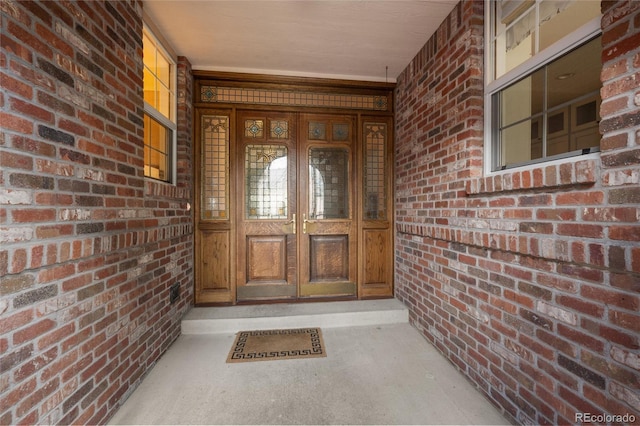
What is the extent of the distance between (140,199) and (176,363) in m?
1.30

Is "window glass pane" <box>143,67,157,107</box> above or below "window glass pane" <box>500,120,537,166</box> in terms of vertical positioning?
above

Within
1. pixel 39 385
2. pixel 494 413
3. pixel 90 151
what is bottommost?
pixel 494 413

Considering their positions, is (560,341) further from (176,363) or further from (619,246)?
(176,363)

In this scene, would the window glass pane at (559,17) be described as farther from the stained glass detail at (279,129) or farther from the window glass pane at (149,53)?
the window glass pane at (149,53)

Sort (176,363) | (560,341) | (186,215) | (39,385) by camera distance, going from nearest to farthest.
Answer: (39,385) → (560,341) → (176,363) → (186,215)

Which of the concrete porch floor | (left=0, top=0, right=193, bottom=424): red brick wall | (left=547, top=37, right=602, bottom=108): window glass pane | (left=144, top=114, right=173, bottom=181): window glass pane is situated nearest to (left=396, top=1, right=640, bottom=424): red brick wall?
the concrete porch floor

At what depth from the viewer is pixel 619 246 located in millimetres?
1016

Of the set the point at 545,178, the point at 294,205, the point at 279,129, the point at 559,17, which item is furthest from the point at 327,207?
the point at 559,17

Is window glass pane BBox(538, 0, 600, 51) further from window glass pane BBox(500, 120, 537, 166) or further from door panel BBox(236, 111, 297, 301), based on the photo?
door panel BBox(236, 111, 297, 301)

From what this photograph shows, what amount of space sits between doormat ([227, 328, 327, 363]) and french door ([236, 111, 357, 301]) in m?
0.54

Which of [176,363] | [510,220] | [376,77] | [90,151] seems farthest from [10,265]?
[376,77]

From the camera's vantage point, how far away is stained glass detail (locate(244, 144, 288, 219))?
301cm
